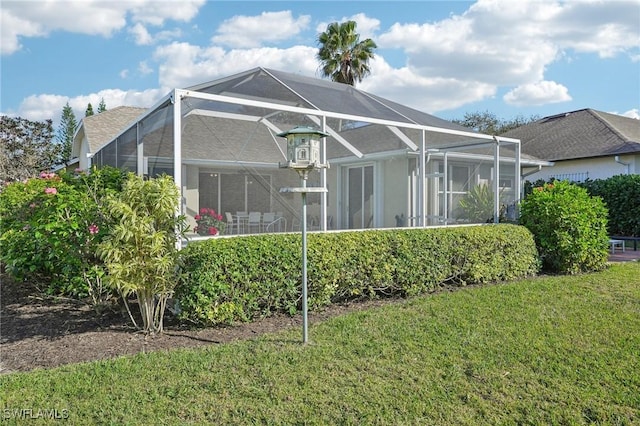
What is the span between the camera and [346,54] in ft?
69.9

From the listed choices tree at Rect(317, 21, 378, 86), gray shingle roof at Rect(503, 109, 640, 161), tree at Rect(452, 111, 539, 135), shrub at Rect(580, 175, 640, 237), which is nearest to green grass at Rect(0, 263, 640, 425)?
shrub at Rect(580, 175, 640, 237)

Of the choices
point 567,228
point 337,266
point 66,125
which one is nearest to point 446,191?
point 567,228

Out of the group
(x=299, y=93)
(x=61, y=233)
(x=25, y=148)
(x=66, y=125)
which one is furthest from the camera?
(x=66, y=125)

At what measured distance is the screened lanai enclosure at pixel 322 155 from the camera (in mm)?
6406

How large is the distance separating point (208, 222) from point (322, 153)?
209 cm

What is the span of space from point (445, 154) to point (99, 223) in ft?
24.9

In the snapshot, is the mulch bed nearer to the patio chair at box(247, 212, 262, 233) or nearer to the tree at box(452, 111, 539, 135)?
the patio chair at box(247, 212, 262, 233)

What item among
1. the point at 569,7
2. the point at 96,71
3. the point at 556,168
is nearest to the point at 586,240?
the point at 569,7

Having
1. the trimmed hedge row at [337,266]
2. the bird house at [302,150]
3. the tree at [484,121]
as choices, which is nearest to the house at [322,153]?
the bird house at [302,150]

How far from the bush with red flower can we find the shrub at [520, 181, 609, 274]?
20.7 ft

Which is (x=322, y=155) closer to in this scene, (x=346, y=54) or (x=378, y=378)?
(x=378, y=378)

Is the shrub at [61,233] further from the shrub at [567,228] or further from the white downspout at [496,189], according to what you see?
the shrub at [567,228]

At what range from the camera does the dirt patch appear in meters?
4.43

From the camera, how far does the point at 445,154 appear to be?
10.2 m
